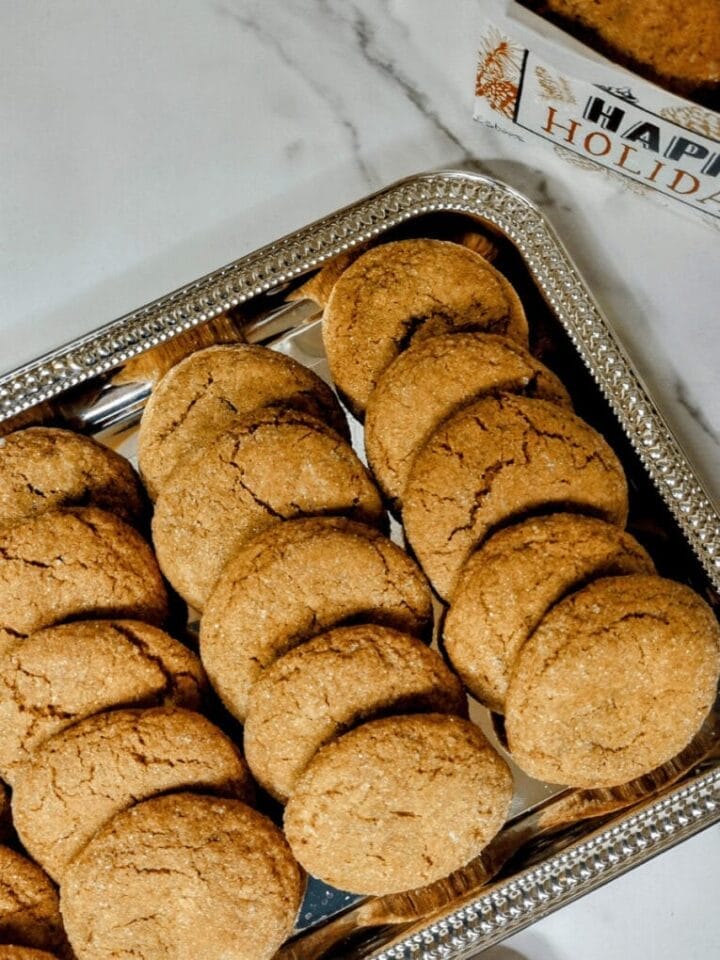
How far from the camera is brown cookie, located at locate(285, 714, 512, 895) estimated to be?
3.51ft

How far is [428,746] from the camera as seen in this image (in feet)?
3.55

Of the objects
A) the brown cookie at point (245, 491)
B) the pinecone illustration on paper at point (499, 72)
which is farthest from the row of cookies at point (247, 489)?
the pinecone illustration on paper at point (499, 72)

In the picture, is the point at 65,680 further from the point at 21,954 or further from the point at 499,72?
the point at 499,72

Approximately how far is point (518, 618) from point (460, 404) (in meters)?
0.27

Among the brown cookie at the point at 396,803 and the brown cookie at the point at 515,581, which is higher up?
the brown cookie at the point at 515,581

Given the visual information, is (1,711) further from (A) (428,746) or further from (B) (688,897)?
(B) (688,897)

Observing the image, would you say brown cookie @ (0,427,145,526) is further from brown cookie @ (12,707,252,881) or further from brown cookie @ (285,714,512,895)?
brown cookie @ (285,714,512,895)

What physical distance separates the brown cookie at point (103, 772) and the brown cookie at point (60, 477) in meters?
0.30

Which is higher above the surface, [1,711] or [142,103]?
[142,103]

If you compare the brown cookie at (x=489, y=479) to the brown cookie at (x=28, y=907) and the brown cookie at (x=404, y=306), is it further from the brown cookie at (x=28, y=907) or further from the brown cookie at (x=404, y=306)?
the brown cookie at (x=28, y=907)

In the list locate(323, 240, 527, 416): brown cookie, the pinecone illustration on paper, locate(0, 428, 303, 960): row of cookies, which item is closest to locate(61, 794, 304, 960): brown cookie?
locate(0, 428, 303, 960): row of cookies

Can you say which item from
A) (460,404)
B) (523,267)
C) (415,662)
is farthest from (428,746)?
(523,267)

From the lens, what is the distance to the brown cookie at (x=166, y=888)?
42.6 inches

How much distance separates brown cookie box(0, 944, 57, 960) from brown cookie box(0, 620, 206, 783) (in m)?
0.18
